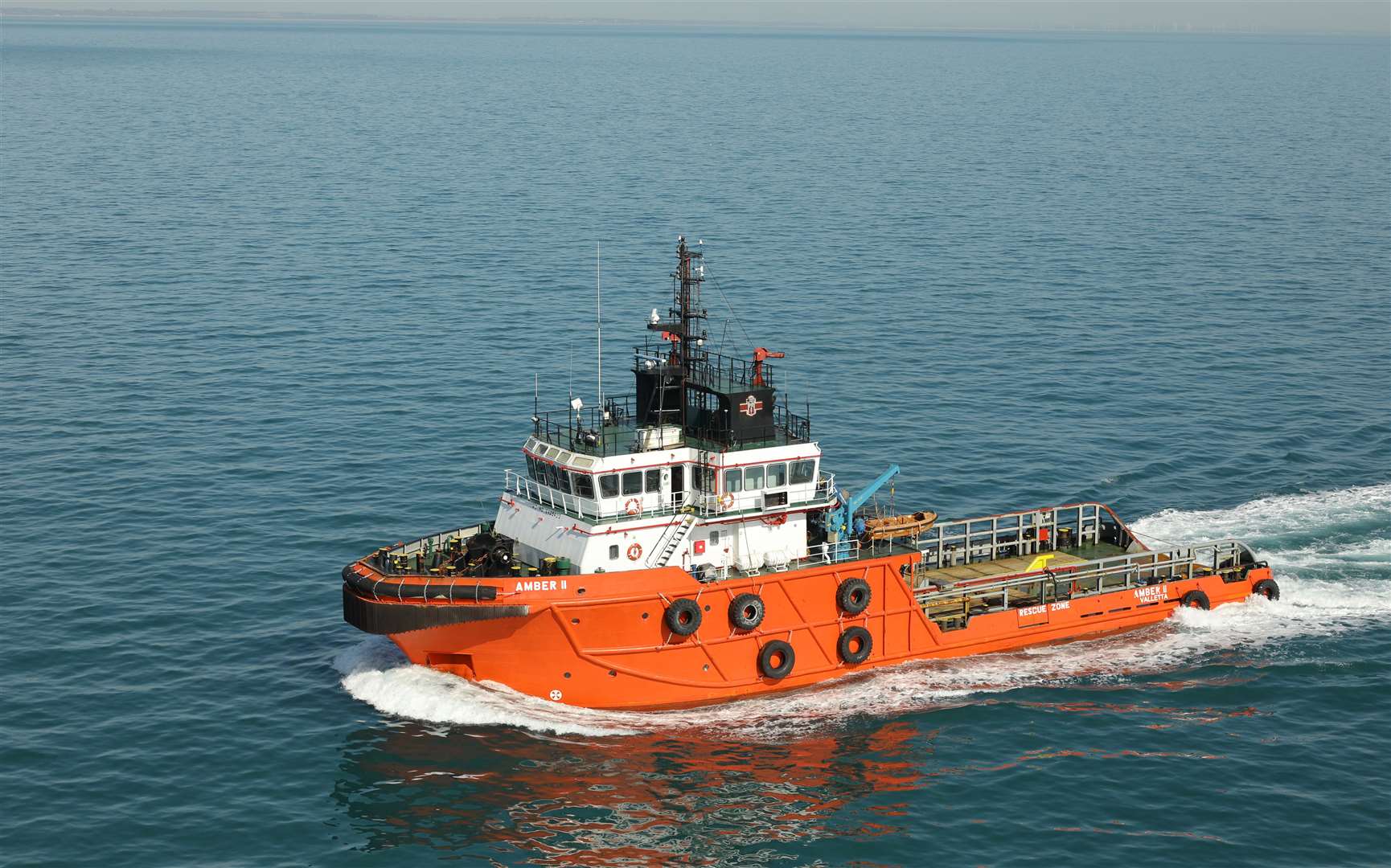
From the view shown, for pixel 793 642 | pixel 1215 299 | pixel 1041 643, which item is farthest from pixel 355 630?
pixel 1215 299

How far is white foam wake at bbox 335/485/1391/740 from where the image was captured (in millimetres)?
34750

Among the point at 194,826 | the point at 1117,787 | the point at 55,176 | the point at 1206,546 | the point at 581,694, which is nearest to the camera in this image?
the point at 194,826

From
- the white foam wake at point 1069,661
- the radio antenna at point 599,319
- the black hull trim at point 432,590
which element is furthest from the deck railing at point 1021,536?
the black hull trim at point 432,590

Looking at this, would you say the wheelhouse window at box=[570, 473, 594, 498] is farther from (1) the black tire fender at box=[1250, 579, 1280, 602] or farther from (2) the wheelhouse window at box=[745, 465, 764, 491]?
(1) the black tire fender at box=[1250, 579, 1280, 602]

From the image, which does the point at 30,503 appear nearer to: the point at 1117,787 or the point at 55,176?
the point at 1117,787

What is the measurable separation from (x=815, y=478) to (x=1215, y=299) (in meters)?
45.3

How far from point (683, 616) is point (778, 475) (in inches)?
173

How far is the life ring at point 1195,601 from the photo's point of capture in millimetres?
41375

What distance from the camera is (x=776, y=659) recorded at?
36.5m

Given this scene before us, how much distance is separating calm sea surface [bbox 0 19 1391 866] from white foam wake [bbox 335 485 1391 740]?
130 millimetres

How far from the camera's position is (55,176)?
112 meters

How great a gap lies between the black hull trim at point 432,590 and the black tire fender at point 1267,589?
69.5 ft

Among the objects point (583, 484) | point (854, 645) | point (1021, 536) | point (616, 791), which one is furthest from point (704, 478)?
point (1021, 536)

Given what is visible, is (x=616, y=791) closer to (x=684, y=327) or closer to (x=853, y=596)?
(x=853, y=596)
